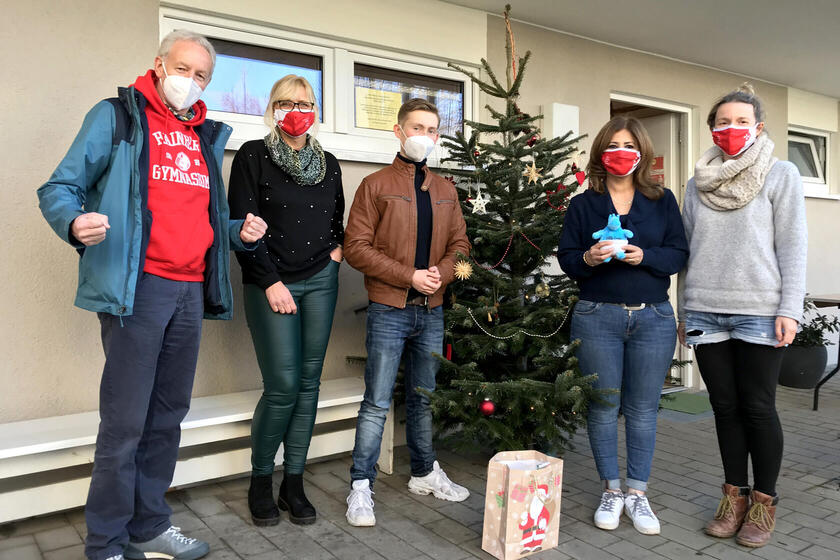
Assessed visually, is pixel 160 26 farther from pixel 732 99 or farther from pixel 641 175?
pixel 732 99

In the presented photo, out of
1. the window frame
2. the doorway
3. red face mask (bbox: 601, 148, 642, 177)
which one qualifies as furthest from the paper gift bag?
the window frame

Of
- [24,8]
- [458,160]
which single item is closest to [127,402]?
[24,8]

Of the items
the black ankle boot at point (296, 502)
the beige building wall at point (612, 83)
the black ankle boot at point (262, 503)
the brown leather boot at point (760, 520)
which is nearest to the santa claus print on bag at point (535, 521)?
the brown leather boot at point (760, 520)

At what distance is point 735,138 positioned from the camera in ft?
9.36

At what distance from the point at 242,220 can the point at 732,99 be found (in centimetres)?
222

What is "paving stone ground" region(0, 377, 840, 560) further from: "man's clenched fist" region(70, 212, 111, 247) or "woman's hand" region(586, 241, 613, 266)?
"man's clenched fist" region(70, 212, 111, 247)

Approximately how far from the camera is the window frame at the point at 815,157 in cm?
767

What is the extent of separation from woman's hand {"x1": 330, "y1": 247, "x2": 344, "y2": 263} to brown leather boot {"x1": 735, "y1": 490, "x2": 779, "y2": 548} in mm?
2219

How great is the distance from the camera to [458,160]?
401cm

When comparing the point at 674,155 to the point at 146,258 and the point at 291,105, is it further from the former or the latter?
the point at 146,258

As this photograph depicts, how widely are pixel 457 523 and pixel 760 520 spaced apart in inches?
54.4

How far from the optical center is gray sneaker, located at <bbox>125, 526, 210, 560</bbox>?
2691 millimetres

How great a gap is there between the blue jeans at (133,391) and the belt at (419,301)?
102 cm

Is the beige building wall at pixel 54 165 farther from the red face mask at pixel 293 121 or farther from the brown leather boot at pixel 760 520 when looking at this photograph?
the brown leather boot at pixel 760 520
